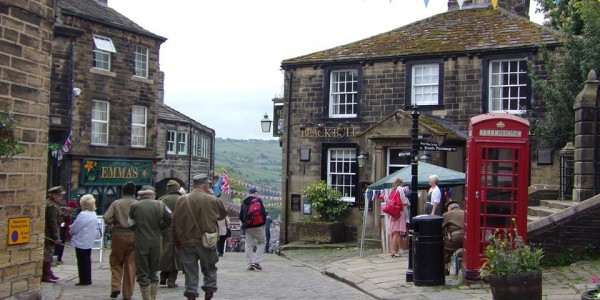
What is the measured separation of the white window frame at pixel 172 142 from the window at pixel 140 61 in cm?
747

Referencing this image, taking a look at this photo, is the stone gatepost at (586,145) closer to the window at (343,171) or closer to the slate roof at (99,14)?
the window at (343,171)

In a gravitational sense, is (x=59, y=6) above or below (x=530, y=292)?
above

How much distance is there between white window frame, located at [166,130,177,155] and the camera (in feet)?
134

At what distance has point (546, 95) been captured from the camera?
20.7m

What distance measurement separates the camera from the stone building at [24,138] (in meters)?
9.16

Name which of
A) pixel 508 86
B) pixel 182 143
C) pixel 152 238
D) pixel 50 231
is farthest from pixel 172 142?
pixel 152 238

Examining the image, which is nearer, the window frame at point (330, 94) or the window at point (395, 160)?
the window at point (395, 160)

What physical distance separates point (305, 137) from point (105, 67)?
1060cm

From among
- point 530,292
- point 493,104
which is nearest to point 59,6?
point 493,104

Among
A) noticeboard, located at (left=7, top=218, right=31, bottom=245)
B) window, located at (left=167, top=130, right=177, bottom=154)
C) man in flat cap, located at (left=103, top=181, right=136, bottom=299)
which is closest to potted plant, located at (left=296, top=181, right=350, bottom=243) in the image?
man in flat cap, located at (left=103, top=181, right=136, bottom=299)

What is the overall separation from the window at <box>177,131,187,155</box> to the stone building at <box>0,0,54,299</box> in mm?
31531

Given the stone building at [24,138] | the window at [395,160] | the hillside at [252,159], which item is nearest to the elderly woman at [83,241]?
the stone building at [24,138]

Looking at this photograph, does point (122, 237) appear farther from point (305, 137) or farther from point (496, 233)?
point (305, 137)

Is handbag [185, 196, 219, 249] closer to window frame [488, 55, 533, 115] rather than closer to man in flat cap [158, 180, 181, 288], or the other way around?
man in flat cap [158, 180, 181, 288]
